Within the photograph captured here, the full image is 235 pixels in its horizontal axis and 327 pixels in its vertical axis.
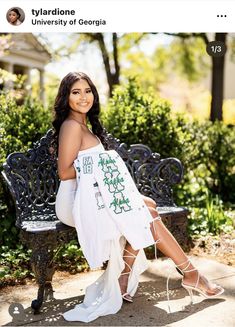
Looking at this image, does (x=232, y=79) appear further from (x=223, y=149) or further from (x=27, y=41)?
(x=223, y=149)

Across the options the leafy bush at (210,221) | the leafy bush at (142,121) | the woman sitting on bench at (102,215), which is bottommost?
the leafy bush at (210,221)

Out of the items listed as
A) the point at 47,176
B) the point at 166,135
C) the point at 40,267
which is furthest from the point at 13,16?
the point at 166,135

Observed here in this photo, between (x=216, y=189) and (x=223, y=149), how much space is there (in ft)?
1.98

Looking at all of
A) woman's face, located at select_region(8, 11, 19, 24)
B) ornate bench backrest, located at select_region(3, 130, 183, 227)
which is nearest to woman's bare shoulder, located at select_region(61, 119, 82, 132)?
ornate bench backrest, located at select_region(3, 130, 183, 227)

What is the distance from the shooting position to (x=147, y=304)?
12.0ft

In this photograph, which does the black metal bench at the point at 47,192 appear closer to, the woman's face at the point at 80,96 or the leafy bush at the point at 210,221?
the woman's face at the point at 80,96

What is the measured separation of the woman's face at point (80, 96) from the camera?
150 inches

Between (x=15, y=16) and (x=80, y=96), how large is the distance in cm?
89

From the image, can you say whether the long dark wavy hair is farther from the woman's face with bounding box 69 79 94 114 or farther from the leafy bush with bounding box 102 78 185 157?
the leafy bush with bounding box 102 78 185 157

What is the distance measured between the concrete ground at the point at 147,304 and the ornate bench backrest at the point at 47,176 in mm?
A: 574

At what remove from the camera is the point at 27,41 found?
51.6 ft

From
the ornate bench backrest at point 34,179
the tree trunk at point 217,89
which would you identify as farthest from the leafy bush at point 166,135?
the tree trunk at point 217,89

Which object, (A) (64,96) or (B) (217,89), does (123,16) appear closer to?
(A) (64,96)

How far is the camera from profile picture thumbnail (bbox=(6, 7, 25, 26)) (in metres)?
4.05
